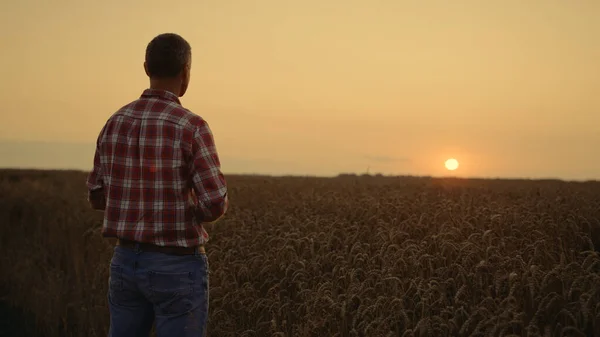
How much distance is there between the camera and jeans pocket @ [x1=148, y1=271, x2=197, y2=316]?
319 centimetres

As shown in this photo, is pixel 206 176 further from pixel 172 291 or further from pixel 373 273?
pixel 373 273

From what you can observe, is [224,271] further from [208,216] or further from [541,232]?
[208,216]

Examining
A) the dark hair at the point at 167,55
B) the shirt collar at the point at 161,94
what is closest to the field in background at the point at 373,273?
the shirt collar at the point at 161,94

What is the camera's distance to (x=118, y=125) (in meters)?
3.34

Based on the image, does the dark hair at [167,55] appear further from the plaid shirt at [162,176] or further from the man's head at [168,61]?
the plaid shirt at [162,176]

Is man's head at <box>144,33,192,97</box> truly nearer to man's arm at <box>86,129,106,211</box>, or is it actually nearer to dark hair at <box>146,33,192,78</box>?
dark hair at <box>146,33,192,78</box>

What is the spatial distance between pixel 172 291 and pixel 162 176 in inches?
24.4

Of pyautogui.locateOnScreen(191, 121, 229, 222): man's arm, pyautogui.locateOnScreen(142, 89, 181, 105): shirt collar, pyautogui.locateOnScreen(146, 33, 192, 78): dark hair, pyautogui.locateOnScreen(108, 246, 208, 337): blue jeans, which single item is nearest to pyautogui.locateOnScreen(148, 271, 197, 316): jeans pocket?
pyautogui.locateOnScreen(108, 246, 208, 337): blue jeans

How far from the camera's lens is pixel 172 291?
320cm

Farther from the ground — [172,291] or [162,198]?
[162,198]

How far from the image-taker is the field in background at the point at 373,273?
5500 mm

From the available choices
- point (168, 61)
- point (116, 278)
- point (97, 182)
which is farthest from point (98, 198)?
point (168, 61)

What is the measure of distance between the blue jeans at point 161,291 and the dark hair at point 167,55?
1.01 meters

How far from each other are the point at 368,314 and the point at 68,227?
32.8 ft
